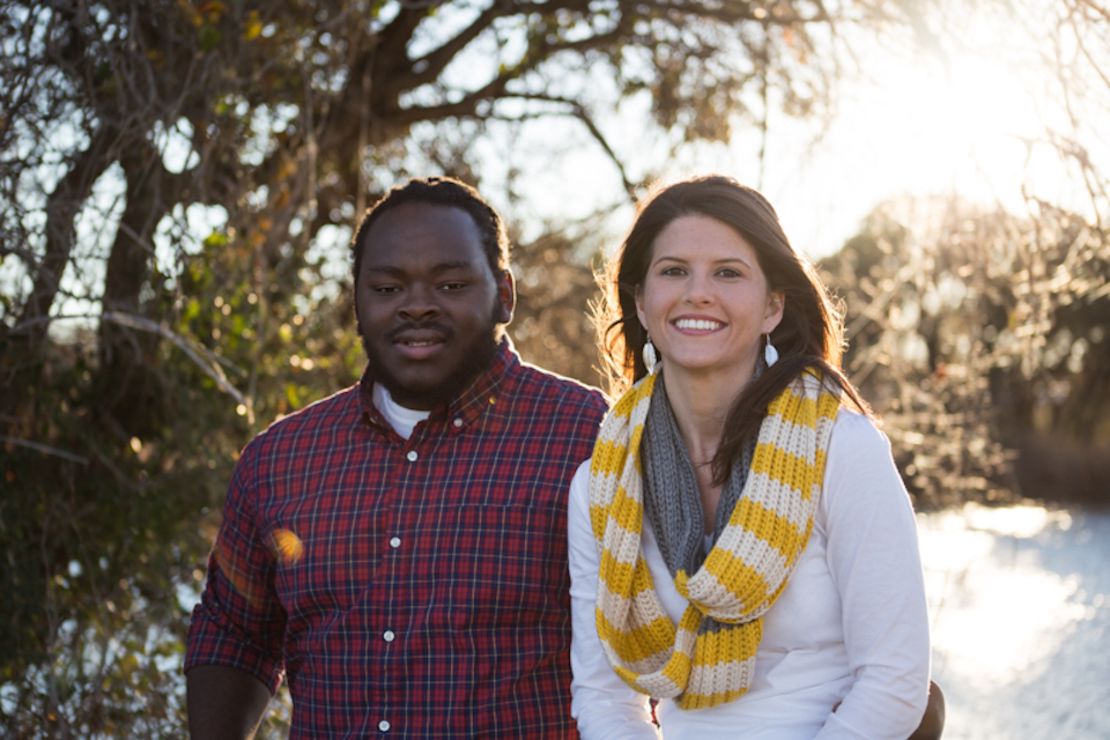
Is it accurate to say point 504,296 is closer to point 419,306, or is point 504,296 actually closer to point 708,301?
point 419,306

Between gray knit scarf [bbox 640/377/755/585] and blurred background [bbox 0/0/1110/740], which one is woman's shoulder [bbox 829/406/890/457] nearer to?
gray knit scarf [bbox 640/377/755/585]

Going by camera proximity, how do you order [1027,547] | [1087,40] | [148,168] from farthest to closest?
1. [1027,547]
2. [148,168]
3. [1087,40]

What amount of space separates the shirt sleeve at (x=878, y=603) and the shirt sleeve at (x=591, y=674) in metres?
0.40

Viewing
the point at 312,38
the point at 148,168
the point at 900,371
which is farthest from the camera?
the point at 900,371

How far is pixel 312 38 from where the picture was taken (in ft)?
16.6

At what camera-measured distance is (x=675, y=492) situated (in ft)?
7.25

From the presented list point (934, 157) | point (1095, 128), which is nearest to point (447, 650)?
point (1095, 128)

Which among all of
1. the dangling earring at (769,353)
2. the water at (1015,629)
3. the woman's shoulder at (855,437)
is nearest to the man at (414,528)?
the dangling earring at (769,353)

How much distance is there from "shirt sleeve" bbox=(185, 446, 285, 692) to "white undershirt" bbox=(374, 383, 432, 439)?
34 cm

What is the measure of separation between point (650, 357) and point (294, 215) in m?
2.97

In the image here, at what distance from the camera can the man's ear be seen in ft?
9.28

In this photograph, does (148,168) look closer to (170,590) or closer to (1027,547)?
(170,590)

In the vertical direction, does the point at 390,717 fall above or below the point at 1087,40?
below

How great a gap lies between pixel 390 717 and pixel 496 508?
0.46 metres
